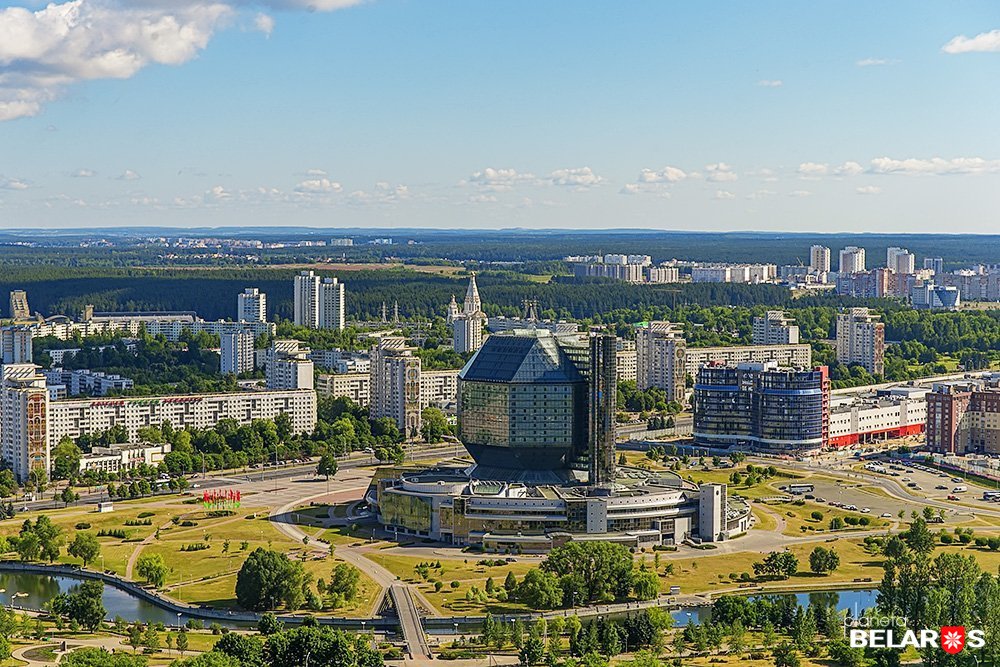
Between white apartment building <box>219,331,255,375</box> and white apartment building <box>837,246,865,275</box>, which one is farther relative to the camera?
white apartment building <box>837,246,865,275</box>

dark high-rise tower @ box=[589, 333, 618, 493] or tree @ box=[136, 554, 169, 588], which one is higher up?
dark high-rise tower @ box=[589, 333, 618, 493]

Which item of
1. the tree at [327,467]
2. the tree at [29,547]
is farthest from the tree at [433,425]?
the tree at [29,547]

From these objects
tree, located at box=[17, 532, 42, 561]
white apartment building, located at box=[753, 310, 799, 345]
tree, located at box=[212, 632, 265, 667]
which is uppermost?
white apartment building, located at box=[753, 310, 799, 345]

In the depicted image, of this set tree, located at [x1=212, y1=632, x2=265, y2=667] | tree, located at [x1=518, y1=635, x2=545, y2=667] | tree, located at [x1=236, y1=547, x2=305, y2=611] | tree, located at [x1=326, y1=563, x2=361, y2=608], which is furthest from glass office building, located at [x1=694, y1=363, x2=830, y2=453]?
tree, located at [x1=212, y1=632, x2=265, y2=667]

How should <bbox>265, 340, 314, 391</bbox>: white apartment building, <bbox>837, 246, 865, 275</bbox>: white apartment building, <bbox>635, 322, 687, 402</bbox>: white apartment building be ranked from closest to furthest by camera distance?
<bbox>265, 340, 314, 391</bbox>: white apartment building → <bbox>635, 322, 687, 402</bbox>: white apartment building → <bbox>837, 246, 865, 275</bbox>: white apartment building

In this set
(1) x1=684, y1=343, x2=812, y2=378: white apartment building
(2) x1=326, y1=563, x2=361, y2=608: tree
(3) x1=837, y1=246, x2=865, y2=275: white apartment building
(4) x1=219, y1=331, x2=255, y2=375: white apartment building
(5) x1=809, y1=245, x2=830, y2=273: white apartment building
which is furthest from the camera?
(5) x1=809, y1=245, x2=830, y2=273: white apartment building

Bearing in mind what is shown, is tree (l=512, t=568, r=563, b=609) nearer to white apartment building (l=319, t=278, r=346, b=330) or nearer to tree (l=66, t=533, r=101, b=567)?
tree (l=66, t=533, r=101, b=567)

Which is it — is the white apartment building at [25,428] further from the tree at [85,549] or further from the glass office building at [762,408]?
the glass office building at [762,408]

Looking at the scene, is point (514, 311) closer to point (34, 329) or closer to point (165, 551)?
point (34, 329)
